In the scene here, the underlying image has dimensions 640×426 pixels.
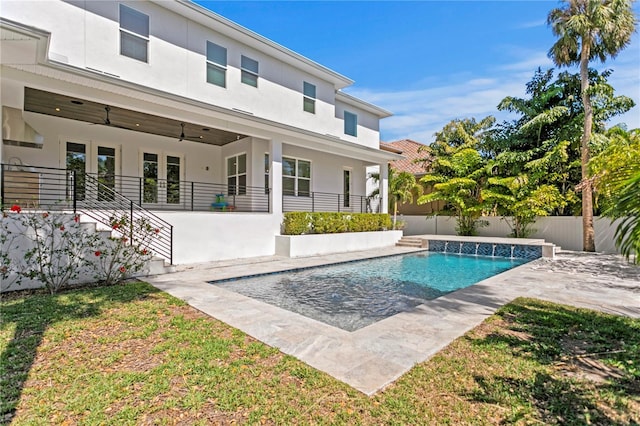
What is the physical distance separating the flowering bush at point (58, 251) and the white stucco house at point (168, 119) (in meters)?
1.04

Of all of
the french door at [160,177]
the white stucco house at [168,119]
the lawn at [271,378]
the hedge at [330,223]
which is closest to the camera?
the lawn at [271,378]

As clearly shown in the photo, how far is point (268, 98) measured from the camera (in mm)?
13906

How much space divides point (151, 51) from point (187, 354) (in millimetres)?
10774

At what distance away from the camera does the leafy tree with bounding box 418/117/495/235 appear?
18.5m

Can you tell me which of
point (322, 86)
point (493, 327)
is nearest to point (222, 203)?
point (322, 86)

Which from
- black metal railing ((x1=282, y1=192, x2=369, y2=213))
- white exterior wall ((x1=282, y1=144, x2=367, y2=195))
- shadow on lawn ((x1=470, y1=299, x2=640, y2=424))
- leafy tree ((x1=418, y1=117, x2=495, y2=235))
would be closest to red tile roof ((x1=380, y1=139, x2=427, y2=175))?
leafy tree ((x1=418, y1=117, x2=495, y2=235))

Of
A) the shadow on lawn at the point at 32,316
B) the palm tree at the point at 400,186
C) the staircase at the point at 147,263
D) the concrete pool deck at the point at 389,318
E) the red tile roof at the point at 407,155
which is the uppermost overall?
the red tile roof at the point at 407,155

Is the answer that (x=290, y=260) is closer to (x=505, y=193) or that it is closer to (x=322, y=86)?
(x=322, y=86)

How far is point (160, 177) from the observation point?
1312 cm

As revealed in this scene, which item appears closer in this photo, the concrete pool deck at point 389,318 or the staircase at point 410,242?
the concrete pool deck at point 389,318

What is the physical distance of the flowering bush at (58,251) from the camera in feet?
21.5

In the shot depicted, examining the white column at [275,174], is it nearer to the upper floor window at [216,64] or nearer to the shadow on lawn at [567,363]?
the upper floor window at [216,64]

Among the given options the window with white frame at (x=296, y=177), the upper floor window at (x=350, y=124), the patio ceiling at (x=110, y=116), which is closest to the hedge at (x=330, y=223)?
the window with white frame at (x=296, y=177)

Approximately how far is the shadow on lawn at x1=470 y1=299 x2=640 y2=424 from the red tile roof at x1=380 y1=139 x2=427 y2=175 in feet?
57.3
